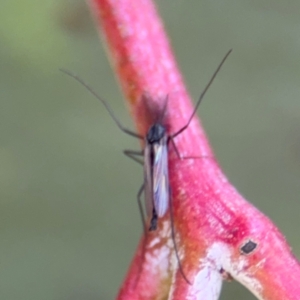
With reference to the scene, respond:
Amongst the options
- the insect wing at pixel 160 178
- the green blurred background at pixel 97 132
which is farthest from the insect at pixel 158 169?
the green blurred background at pixel 97 132

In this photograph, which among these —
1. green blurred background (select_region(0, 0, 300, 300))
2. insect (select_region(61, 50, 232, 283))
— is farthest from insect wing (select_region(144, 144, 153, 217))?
green blurred background (select_region(0, 0, 300, 300))

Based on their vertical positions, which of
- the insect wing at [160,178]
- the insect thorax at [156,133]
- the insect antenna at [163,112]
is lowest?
the insect wing at [160,178]

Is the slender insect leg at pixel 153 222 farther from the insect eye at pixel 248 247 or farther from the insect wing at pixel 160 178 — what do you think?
the insect eye at pixel 248 247

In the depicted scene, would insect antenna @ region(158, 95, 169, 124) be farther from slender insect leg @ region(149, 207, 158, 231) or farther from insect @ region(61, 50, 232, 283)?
slender insect leg @ region(149, 207, 158, 231)

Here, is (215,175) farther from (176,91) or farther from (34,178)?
(34,178)

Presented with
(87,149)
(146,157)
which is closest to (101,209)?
(87,149)

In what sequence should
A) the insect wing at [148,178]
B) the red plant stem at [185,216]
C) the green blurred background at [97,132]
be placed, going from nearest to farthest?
the red plant stem at [185,216], the insect wing at [148,178], the green blurred background at [97,132]

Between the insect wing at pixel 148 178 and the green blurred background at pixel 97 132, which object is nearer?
the insect wing at pixel 148 178
